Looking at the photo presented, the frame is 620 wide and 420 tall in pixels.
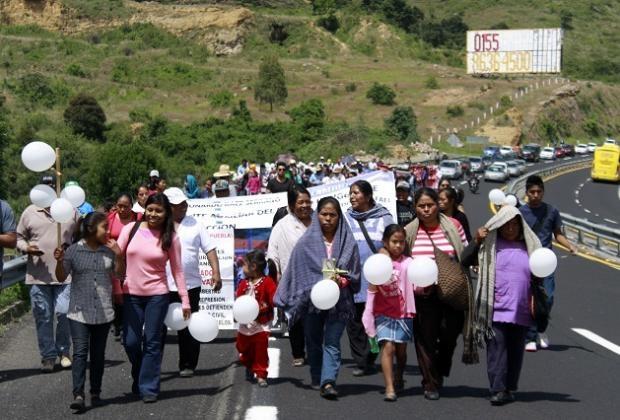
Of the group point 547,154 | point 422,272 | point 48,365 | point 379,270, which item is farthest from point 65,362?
point 547,154

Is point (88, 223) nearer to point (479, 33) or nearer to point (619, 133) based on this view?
point (479, 33)

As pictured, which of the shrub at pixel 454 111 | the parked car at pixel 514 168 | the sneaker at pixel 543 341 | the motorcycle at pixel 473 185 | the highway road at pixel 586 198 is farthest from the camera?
the shrub at pixel 454 111

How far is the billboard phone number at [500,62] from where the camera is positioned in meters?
107

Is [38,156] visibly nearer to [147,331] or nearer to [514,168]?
[147,331]

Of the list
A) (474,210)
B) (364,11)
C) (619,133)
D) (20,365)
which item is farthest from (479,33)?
(20,365)

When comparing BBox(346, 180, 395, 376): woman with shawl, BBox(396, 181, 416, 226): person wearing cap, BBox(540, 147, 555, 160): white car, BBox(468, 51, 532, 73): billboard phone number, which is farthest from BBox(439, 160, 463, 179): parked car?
BBox(346, 180, 395, 376): woman with shawl

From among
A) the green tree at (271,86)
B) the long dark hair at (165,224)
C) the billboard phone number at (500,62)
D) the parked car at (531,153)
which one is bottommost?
the parked car at (531,153)

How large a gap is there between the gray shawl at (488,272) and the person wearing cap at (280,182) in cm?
926

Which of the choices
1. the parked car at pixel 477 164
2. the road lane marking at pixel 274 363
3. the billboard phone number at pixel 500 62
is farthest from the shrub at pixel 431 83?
the road lane marking at pixel 274 363

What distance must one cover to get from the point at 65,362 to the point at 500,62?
101937 millimetres

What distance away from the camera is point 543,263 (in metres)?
8.29

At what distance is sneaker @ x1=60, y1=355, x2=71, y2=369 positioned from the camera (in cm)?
1037

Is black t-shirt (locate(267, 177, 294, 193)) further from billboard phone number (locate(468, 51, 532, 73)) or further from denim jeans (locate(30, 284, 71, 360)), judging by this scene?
billboard phone number (locate(468, 51, 532, 73))

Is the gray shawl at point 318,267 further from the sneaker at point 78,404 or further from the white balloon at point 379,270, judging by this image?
the sneaker at point 78,404
